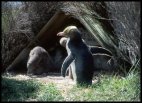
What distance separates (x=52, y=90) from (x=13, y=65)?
520 cm

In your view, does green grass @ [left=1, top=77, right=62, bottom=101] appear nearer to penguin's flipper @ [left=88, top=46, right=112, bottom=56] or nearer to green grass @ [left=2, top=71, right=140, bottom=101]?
green grass @ [left=2, top=71, right=140, bottom=101]

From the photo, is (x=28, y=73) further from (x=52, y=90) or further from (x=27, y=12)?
(x=52, y=90)

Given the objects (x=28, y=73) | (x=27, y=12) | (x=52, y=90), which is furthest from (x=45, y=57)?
(x=52, y=90)

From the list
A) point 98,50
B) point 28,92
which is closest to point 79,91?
point 28,92

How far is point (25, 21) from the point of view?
42.6 ft

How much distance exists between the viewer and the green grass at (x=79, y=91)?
7.88 meters

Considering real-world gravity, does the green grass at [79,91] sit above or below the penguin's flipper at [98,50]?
below

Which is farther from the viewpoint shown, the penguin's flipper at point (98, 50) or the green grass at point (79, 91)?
the penguin's flipper at point (98, 50)

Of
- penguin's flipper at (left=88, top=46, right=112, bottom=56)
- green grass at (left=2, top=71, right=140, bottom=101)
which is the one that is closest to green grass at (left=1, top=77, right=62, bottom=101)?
green grass at (left=2, top=71, right=140, bottom=101)

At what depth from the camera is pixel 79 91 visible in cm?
845

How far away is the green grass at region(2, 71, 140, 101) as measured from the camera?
788cm

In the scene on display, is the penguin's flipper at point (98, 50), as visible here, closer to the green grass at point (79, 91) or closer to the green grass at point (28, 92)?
the green grass at point (79, 91)

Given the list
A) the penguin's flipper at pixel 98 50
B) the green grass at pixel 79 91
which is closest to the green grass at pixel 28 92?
the green grass at pixel 79 91

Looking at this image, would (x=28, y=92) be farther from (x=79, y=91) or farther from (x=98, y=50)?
(x=98, y=50)
